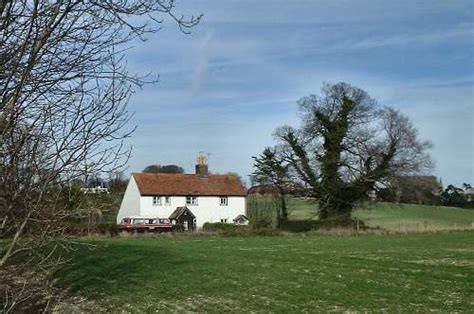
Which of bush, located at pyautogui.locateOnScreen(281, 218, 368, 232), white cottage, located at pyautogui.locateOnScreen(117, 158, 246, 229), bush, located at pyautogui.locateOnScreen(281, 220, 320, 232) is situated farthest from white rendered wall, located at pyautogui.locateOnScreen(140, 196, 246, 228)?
bush, located at pyautogui.locateOnScreen(281, 218, 368, 232)

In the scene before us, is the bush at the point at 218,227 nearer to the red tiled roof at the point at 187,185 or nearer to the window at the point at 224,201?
the red tiled roof at the point at 187,185

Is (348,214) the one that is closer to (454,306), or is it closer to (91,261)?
(91,261)

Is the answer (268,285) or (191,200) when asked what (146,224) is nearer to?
(191,200)

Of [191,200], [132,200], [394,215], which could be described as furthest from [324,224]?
[132,200]

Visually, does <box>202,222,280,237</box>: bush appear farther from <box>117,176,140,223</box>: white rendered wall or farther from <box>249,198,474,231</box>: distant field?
<box>117,176,140,223</box>: white rendered wall

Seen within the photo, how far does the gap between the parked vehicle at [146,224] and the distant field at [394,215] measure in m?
11.2

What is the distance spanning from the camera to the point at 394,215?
2960 inches

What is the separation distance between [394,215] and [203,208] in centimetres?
2326

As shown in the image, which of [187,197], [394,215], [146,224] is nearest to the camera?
[146,224]

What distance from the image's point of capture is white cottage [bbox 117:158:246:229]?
76938 mm

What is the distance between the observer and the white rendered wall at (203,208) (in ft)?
252

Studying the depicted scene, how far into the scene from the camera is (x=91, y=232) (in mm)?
6141

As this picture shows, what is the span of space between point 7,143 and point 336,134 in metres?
65.3

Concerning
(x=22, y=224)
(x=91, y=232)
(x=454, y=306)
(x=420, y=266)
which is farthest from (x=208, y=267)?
(x=22, y=224)
